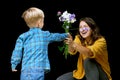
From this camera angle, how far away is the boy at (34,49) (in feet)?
14.8

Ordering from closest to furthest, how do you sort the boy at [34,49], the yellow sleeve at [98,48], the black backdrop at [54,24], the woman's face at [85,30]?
the boy at [34,49], the yellow sleeve at [98,48], the woman's face at [85,30], the black backdrop at [54,24]

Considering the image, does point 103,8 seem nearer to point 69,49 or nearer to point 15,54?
point 69,49

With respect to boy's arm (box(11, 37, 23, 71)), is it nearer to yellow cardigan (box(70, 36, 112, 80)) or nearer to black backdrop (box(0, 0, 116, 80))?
yellow cardigan (box(70, 36, 112, 80))

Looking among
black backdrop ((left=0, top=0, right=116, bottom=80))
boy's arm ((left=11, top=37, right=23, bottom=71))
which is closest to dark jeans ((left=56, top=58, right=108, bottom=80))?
boy's arm ((left=11, top=37, right=23, bottom=71))

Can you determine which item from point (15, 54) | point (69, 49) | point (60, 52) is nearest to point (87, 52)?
point (69, 49)

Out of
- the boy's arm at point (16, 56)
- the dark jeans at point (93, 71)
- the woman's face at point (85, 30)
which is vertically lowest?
the dark jeans at point (93, 71)

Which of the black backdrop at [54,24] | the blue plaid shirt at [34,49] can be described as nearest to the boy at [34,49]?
the blue plaid shirt at [34,49]

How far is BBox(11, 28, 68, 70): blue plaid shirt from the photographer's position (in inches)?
178

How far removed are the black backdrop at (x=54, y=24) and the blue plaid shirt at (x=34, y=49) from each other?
941mm

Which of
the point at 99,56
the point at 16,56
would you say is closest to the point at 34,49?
the point at 16,56

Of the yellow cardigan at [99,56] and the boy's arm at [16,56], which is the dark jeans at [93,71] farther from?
the boy's arm at [16,56]

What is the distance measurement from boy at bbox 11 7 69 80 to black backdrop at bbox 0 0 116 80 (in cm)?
92

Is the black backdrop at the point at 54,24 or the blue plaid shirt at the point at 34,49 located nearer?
the blue plaid shirt at the point at 34,49

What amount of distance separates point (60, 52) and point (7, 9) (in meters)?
0.74
